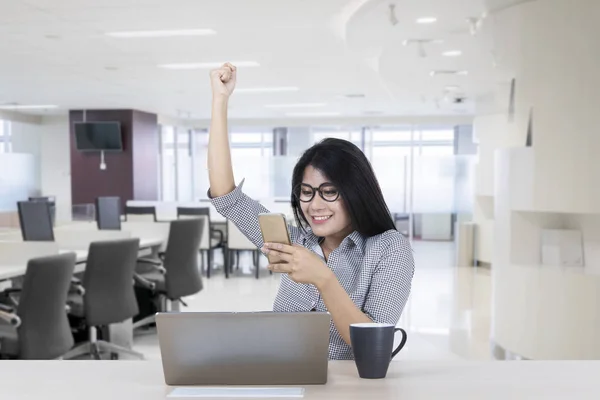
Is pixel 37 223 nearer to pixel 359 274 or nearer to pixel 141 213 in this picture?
pixel 359 274

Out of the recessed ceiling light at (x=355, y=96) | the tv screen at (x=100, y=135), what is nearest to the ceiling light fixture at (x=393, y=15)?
the recessed ceiling light at (x=355, y=96)

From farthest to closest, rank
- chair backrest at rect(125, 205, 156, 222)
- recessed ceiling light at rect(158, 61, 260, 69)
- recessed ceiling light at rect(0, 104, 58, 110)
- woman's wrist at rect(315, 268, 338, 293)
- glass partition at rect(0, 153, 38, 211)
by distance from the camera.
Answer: glass partition at rect(0, 153, 38, 211) → recessed ceiling light at rect(0, 104, 58, 110) → chair backrest at rect(125, 205, 156, 222) → recessed ceiling light at rect(158, 61, 260, 69) → woman's wrist at rect(315, 268, 338, 293)

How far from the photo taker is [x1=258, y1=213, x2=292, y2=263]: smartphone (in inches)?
57.9

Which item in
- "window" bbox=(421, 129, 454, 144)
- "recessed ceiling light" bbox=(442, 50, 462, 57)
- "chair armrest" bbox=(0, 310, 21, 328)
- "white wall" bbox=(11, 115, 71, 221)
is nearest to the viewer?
"chair armrest" bbox=(0, 310, 21, 328)

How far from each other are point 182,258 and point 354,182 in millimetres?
4259

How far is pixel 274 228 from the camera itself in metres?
1.50

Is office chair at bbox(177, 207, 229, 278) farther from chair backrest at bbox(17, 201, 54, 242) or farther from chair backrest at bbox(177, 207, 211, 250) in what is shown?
chair backrest at bbox(17, 201, 54, 242)

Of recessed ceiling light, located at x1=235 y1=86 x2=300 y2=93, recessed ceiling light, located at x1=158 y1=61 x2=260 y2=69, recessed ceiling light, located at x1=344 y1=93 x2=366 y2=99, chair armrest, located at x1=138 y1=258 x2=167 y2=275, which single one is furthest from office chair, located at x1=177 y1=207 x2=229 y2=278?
chair armrest, located at x1=138 y1=258 x2=167 y2=275

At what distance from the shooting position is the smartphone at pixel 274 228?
1470 mm

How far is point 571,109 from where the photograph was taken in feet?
15.5

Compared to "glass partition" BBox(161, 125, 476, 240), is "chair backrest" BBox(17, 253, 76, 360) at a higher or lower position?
lower

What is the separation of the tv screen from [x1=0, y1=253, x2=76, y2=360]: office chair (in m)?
10.2

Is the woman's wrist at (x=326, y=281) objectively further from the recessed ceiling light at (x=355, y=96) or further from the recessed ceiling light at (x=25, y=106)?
the recessed ceiling light at (x=25, y=106)

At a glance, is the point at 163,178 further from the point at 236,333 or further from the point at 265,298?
the point at 236,333
